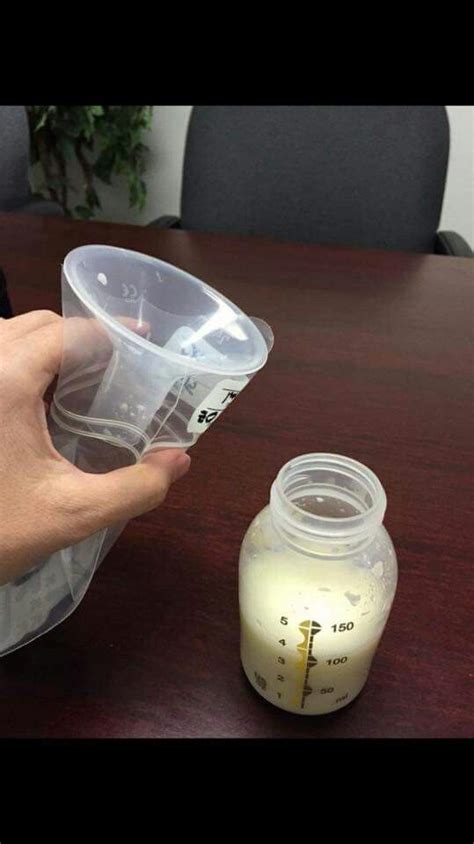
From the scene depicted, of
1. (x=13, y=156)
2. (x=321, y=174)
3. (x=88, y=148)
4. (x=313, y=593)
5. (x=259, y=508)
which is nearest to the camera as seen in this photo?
(x=313, y=593)

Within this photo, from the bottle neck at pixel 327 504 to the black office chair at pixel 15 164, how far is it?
1131 millimetres

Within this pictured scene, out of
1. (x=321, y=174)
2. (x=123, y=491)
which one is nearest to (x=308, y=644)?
(x=123, y=491)

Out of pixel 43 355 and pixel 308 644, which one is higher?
pixel 43 355

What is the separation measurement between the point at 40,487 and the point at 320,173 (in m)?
1.11

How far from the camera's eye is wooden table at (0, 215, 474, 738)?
0.44m

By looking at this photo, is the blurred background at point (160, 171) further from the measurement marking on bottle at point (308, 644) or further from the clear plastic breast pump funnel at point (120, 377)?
the measurement marking on bottle at point (308, 644)

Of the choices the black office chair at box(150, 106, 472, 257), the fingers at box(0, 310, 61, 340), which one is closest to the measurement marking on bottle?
the fingers at box(0, 310, 61, 340)

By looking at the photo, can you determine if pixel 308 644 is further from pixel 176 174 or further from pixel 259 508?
pixel 176 174

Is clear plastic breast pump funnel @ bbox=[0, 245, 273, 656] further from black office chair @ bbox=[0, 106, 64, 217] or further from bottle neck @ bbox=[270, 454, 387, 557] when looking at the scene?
black office chair @ bbox=[0, 106, 64, 217]

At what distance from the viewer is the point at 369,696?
1.50 ft

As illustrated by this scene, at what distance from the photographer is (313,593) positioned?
403 millimetres

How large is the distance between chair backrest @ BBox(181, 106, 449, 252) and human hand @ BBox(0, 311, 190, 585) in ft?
3.38

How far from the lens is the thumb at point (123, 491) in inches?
16.1
